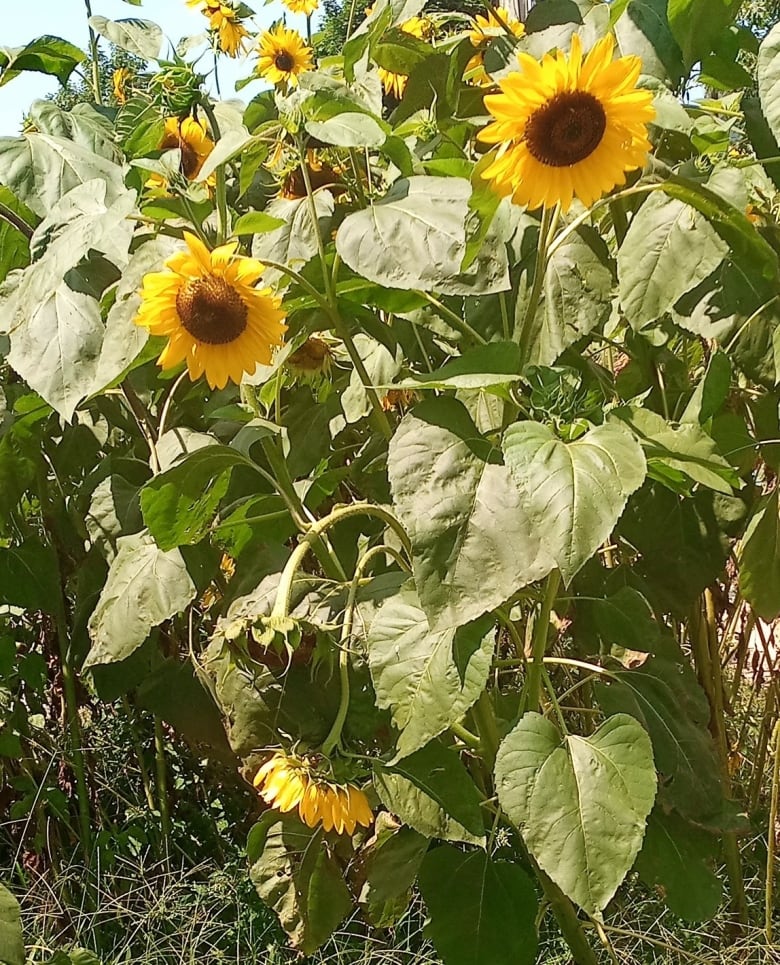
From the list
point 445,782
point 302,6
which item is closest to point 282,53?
point 302,6

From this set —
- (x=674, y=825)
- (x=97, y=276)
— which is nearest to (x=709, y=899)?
(x=674, y=825)

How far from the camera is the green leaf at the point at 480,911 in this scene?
0.98 m

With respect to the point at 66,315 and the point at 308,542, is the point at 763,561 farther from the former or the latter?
the point at 66,315

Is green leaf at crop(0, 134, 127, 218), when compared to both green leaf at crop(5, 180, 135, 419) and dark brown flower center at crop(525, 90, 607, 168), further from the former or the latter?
dark brown flower center at crop(525, 90, 607, 168)

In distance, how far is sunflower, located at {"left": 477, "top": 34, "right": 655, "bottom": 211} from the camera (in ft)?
2.52

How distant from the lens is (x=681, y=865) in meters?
1.06

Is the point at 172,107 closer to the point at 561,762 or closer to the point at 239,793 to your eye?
the point at 561,762

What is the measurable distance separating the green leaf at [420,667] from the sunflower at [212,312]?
0.24 meters

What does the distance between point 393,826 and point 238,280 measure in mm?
614

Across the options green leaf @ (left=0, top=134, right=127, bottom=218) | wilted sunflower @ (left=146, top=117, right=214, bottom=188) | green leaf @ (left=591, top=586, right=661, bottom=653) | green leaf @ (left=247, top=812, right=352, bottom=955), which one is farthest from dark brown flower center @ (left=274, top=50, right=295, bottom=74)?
green leaf @ (left=247, top=812, right=352, bottom=955)

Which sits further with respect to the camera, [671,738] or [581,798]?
[671,738]

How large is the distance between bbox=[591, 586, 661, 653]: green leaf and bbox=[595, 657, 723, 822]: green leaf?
1.5 inches

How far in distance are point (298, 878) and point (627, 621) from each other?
408mm

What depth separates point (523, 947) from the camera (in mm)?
985
